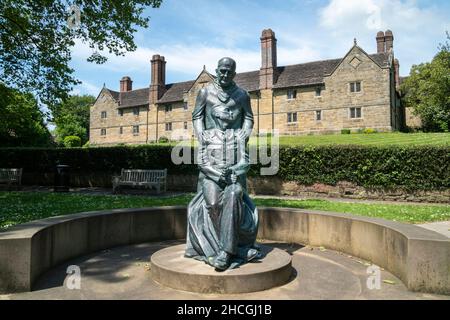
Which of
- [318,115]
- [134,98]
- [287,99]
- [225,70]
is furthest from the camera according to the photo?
[134,98]

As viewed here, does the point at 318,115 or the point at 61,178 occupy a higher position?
the point at 318,115

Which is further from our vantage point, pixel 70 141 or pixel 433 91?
pixel 70 141

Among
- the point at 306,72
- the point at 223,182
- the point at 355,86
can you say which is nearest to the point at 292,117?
the point at 306,72

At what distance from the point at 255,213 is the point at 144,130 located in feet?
174

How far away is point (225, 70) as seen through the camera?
523 cm

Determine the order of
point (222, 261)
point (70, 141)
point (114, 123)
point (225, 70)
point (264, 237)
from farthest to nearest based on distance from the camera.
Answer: point (114, 123) → point (70, 141) → point (264, 237) → point (225, 70) → point (222, 261)

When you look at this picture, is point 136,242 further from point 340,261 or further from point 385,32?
point 385,32

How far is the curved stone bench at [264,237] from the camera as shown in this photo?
4047mm

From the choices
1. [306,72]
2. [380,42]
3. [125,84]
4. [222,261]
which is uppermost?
[380,42]

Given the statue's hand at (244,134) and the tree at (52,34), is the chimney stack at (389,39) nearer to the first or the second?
the tree at (52,34)

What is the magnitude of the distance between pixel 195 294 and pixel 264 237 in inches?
128

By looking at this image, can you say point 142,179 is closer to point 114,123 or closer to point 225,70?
point 225,70

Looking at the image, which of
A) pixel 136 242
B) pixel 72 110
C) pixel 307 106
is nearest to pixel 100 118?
pixel 72 110

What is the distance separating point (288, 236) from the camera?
22.6 feet
